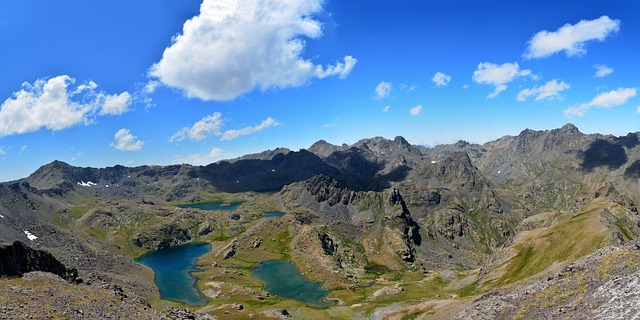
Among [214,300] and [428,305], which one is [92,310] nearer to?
[428,305]

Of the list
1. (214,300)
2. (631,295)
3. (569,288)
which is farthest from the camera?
(214,300)

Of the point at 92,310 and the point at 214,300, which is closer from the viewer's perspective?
the point at 92,310

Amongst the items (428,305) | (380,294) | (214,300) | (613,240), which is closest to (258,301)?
(214,300)

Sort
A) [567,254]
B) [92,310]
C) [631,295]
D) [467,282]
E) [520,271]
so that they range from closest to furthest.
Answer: [631,295], [92,310], [567,254], [520,271], [467,282]

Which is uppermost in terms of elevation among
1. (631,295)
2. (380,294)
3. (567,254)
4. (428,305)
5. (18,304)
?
(18,304)

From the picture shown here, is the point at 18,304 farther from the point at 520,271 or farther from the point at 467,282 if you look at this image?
the point at 467,282

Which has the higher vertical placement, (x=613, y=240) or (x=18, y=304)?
(x=18, y=304)

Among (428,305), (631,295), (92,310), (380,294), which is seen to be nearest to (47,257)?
(92,310)

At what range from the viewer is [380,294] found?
18475cm

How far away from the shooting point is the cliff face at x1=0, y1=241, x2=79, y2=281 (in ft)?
255

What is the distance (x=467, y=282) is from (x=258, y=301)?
96.7 meters

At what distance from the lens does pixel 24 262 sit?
278 feet

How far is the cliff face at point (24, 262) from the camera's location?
77688 millimetres

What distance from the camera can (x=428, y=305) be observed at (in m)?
115
